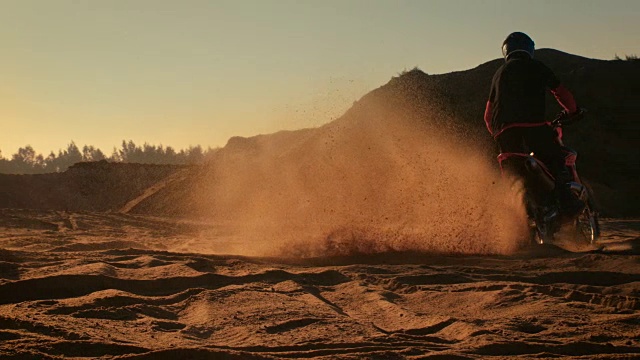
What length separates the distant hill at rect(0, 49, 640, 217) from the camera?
19.0 m

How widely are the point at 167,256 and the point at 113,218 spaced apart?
1029cm

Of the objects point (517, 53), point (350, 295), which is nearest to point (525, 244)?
point (517, 53)

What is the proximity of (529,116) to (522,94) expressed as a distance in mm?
256

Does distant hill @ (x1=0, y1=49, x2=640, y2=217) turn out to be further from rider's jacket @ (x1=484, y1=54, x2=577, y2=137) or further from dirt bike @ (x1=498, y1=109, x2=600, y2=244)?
dirt bike @ (x1=498, y1=109, x2=600, y2=244)

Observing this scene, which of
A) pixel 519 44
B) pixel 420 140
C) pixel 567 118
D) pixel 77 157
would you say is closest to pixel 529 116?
pixel 567 118

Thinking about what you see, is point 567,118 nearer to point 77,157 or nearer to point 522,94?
point 522,94

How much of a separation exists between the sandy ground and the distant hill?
31.6ft

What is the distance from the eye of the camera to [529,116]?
22.5 ft

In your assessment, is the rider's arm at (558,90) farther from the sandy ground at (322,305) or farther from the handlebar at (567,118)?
the sandy ground at (322,305)

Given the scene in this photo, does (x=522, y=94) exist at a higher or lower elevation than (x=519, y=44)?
lower

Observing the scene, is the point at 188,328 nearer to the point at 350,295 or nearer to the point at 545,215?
the point at 350,295

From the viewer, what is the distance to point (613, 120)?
21562 millimetres

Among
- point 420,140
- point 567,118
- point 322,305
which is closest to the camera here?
point 322,305

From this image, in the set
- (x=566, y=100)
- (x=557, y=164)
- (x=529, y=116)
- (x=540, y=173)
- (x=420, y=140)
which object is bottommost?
(x=540, y=173)
